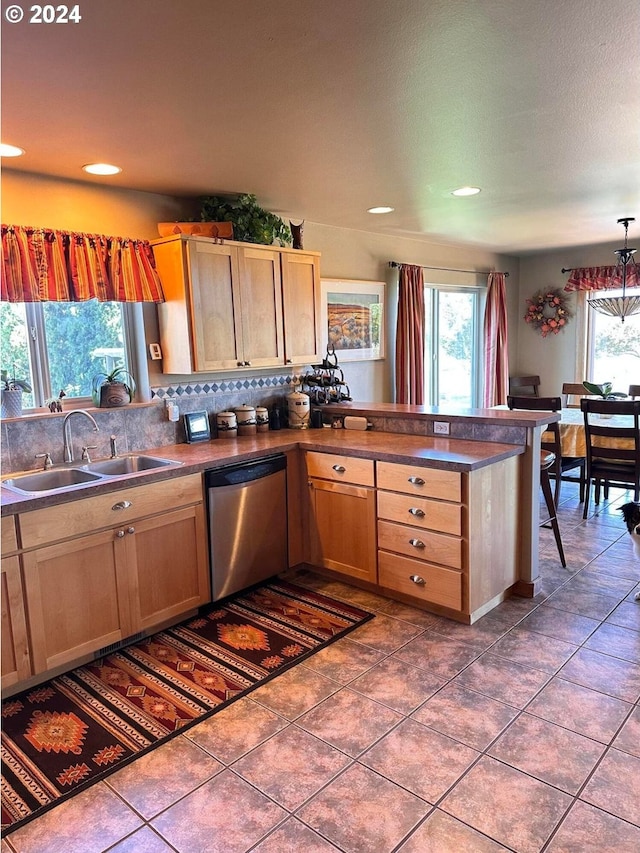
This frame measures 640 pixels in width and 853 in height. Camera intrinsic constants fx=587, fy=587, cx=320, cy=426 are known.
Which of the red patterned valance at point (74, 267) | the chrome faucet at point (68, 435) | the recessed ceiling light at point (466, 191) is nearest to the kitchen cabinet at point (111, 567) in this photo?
the chrome faucet at point (68, 435)

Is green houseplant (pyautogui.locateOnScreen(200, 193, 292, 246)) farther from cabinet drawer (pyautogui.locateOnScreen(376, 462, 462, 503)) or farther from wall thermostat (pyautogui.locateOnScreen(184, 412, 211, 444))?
cabinet drawer (pyautogui.locateOnScreen(376, 462, 462, 503))

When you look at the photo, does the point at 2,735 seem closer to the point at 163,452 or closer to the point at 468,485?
the point at 163,452

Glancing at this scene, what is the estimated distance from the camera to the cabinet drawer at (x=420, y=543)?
9.68 ft

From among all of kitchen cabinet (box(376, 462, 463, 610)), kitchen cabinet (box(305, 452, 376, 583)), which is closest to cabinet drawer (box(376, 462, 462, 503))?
kitchen cabinet (box(376, 462, 463, 610))

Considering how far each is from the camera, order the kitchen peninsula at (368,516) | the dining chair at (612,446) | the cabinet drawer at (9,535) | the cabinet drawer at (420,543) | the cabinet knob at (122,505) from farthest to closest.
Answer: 1. the dining chair at (612,446)
2. the cabinet drawer at (420,543)
3. the cabinet knob at (122,505)
4. the kitchen peninsula at (368,516)
5. the cabinet drawer at (9,535)

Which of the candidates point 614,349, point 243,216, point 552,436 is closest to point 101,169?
point 243,216

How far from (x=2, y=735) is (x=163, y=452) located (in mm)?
1577

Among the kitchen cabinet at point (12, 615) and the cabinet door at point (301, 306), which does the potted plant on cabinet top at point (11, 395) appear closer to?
the kitchen cabinet at point (12, 615)

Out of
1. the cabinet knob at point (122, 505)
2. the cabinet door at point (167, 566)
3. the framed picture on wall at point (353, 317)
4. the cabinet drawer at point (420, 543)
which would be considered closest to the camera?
the cabinet knob at point (122, 505)

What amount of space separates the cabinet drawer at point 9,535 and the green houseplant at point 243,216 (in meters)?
2.10

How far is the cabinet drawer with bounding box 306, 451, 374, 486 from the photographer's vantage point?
3266mm

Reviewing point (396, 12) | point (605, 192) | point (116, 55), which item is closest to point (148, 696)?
point (116, 55)

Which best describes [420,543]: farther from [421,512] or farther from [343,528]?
[343,528]

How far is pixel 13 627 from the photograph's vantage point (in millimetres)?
2420
